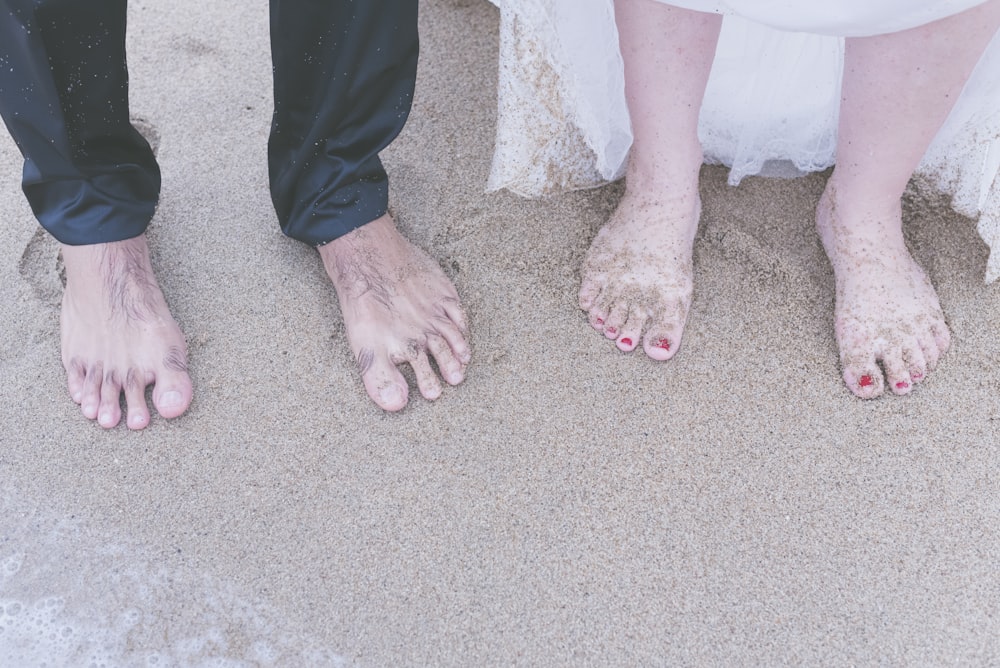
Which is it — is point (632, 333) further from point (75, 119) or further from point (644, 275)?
point (75, 119)

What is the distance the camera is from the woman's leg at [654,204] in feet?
3.89

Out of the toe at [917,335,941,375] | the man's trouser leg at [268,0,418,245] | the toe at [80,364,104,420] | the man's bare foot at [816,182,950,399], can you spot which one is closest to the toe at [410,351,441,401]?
the man's trouser leg at [268,0,418,245]

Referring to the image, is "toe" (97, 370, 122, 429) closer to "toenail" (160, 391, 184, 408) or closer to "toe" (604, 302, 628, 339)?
"toenail" (160, 391, 184, 408)

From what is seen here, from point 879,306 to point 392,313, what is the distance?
2.40 ft

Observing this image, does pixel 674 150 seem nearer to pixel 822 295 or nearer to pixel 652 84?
pixel 652 84

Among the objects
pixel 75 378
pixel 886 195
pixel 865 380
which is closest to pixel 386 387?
pixel 75 378

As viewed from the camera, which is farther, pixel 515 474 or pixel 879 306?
pixel 879 306

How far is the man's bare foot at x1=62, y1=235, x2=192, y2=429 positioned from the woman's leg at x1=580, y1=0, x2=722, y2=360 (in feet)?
2.08

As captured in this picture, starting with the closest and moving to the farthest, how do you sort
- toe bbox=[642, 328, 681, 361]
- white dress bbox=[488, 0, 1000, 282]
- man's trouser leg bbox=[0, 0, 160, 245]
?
1. man's trouser leg bbox=[0, 0, 160, 245]
2. white dress bbox=[488, 0, 1000, 282]
3. toe bbox=[642, 328, 681, 361]

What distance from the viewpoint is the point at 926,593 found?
1060 mm

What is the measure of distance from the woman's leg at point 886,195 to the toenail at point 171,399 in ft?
3.20

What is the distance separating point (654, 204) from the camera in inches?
53.2

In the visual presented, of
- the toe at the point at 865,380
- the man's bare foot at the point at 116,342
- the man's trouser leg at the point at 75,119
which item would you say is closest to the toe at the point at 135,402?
the man's bare foot at the point at 116,342

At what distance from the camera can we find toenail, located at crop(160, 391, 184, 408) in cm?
123
